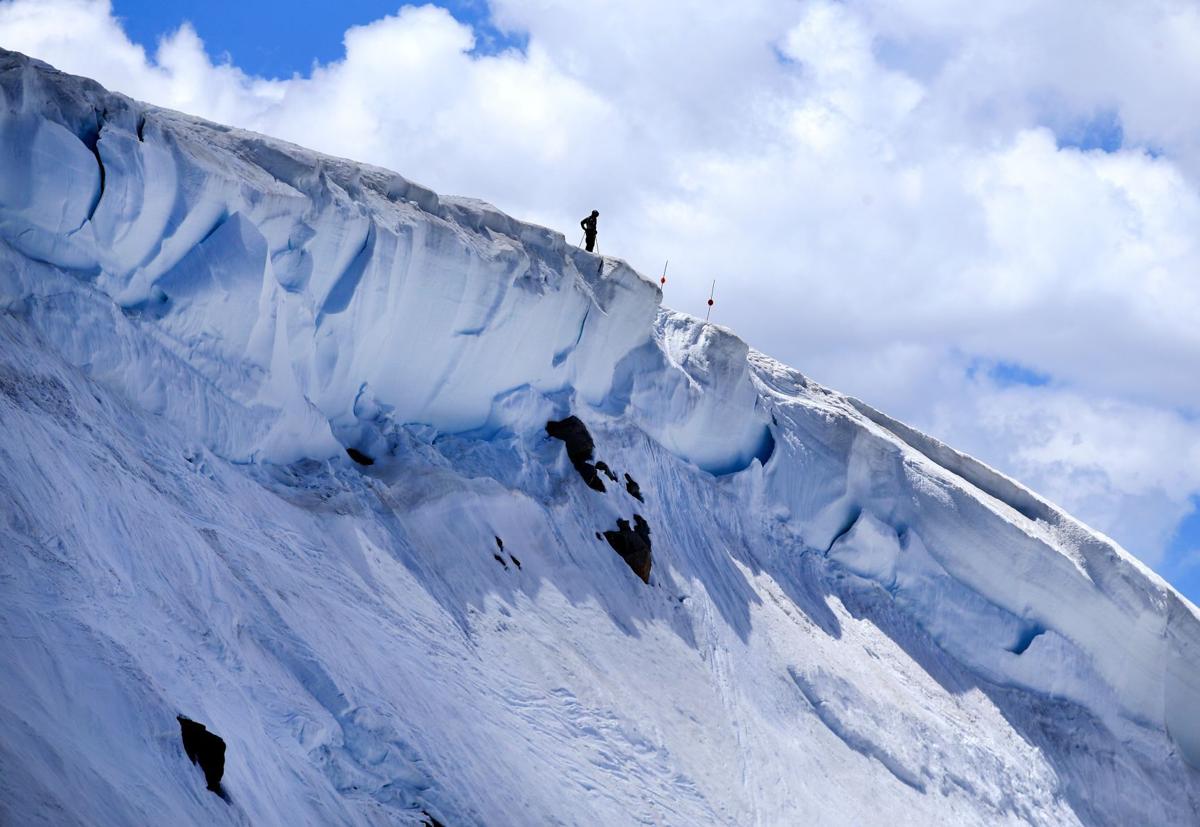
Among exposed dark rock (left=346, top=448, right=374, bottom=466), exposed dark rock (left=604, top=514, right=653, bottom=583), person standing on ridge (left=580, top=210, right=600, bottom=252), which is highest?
person standing on ridge (left=580, top=210, right=600, bottom=252)

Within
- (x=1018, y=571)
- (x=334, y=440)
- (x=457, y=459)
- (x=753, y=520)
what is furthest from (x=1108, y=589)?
(x=334, y=440)

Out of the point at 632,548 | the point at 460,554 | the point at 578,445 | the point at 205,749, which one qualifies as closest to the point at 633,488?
the point at 578,445

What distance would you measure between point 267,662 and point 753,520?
13402 millimetres

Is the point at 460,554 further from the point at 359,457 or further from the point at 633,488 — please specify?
the point at 633,488

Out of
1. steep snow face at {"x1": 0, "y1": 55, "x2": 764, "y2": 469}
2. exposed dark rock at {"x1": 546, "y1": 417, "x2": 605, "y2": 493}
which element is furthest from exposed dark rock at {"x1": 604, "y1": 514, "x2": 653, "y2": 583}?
steep snow face at {"x1": 0, "y1": 55, "x2": 764, "y2": 469}

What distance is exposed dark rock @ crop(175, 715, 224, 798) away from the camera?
1106cm

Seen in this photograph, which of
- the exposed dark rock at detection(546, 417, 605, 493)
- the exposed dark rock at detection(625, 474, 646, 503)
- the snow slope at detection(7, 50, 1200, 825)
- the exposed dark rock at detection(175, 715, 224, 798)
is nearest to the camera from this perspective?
the exposed dark rock at detection(175, 715, 224, 798)

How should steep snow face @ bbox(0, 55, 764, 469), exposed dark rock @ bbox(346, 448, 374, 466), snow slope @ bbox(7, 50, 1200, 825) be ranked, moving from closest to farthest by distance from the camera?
snow slope @ bbox(7, 50, 1200, 825), steep snow face @ bbox(0, 55, 764, 469), exposed dark rock @ bbox(346, 448, 374, 466)

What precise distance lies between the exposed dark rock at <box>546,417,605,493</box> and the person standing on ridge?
140 inches

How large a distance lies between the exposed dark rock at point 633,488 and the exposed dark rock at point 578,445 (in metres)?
0.98

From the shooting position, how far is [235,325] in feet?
54.6

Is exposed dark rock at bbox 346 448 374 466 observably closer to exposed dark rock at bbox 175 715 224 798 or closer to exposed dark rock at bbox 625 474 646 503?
exposed dark rock at bbox 625 474 646 503

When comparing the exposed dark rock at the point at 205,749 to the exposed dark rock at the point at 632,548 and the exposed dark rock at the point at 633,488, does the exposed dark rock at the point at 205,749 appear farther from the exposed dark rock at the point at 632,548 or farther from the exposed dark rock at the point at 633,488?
the exposed dark rock at the point at 633,488

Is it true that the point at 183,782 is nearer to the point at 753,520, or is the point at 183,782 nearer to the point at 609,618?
the point at 609,618
